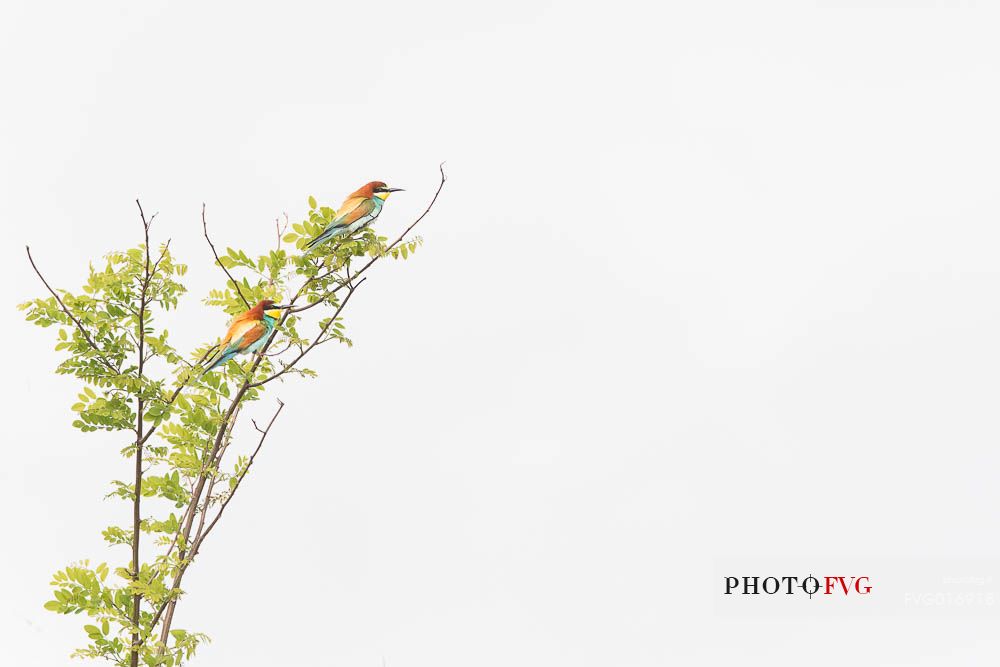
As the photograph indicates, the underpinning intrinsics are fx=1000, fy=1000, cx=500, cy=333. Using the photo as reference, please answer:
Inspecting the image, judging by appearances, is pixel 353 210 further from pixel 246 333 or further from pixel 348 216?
pixel 246 333

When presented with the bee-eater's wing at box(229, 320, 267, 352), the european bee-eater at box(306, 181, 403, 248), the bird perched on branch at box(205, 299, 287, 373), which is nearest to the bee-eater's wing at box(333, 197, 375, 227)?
the european bee-eater at box(306, 181, 403, 248)

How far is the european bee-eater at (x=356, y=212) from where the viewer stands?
27.9 ft

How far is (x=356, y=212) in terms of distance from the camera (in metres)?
8.51

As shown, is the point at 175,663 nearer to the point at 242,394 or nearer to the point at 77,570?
the point at 77,570

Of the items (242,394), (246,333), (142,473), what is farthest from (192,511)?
(246,333)

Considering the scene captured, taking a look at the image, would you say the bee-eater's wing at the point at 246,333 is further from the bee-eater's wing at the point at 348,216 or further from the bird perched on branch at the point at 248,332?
the bee-eater's wing at the point at 348,216

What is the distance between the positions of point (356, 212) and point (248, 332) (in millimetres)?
1374

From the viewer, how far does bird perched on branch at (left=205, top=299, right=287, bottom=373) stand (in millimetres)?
8031

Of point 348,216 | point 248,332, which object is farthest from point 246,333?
point 348,216

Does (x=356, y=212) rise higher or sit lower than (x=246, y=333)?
higher

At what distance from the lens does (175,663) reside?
8039 mm

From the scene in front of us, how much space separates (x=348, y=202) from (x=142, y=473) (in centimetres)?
280

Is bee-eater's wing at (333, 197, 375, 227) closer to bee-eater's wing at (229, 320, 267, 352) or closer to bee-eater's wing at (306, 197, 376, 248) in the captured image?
bee-eater's wing at (306, 197, 376, 248)

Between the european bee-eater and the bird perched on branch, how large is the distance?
0.72 m
